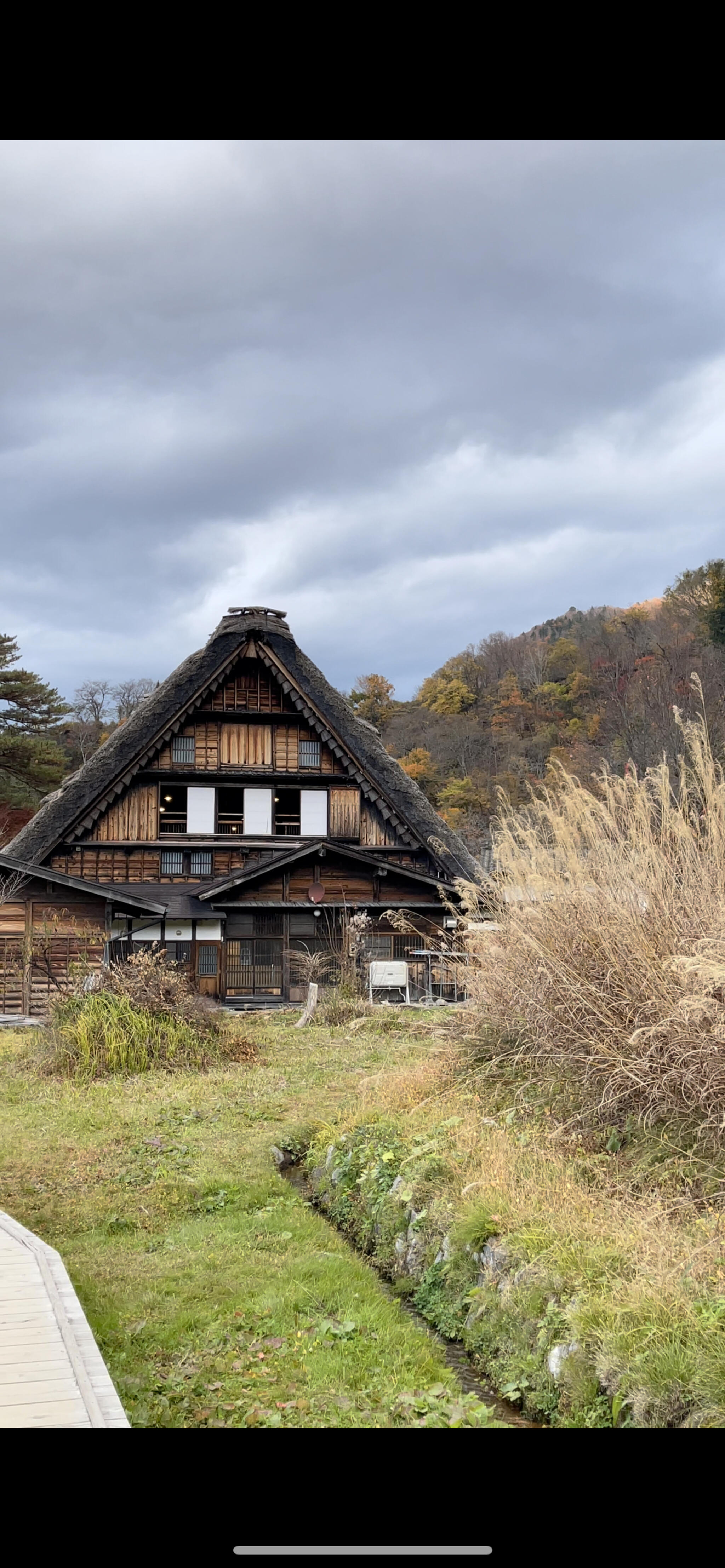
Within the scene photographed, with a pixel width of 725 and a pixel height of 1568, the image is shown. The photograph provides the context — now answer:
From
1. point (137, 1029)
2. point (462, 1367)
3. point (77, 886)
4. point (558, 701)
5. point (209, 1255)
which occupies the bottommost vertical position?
point (462, 1367)

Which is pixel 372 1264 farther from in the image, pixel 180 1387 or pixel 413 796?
pixel 413 796

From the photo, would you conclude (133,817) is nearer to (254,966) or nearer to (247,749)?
(247,749)

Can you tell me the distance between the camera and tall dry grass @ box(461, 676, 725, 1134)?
4.87 meters

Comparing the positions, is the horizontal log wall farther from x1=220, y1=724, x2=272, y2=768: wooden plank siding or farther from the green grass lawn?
the green grass lawn

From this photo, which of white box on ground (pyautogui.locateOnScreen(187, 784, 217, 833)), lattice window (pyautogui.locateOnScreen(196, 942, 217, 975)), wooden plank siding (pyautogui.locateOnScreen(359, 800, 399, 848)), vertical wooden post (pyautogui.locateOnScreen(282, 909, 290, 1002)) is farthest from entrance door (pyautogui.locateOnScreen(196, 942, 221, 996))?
wooden plank siding (pyautogui.locateOnScreen(359, 800, 399, 848))

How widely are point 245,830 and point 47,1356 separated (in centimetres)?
1805

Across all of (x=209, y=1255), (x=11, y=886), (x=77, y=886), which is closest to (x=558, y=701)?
(x=77, y=886)

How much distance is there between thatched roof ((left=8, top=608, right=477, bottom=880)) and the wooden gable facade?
0.04 metres

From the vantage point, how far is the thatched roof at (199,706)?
20.3 metres

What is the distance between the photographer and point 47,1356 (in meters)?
3.33

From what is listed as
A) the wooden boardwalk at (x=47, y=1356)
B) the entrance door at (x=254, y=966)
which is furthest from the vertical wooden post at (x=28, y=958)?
the wooden boardwalk at (x=47, y=1356)

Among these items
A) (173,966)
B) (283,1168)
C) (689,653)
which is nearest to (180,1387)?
(283,1168)
